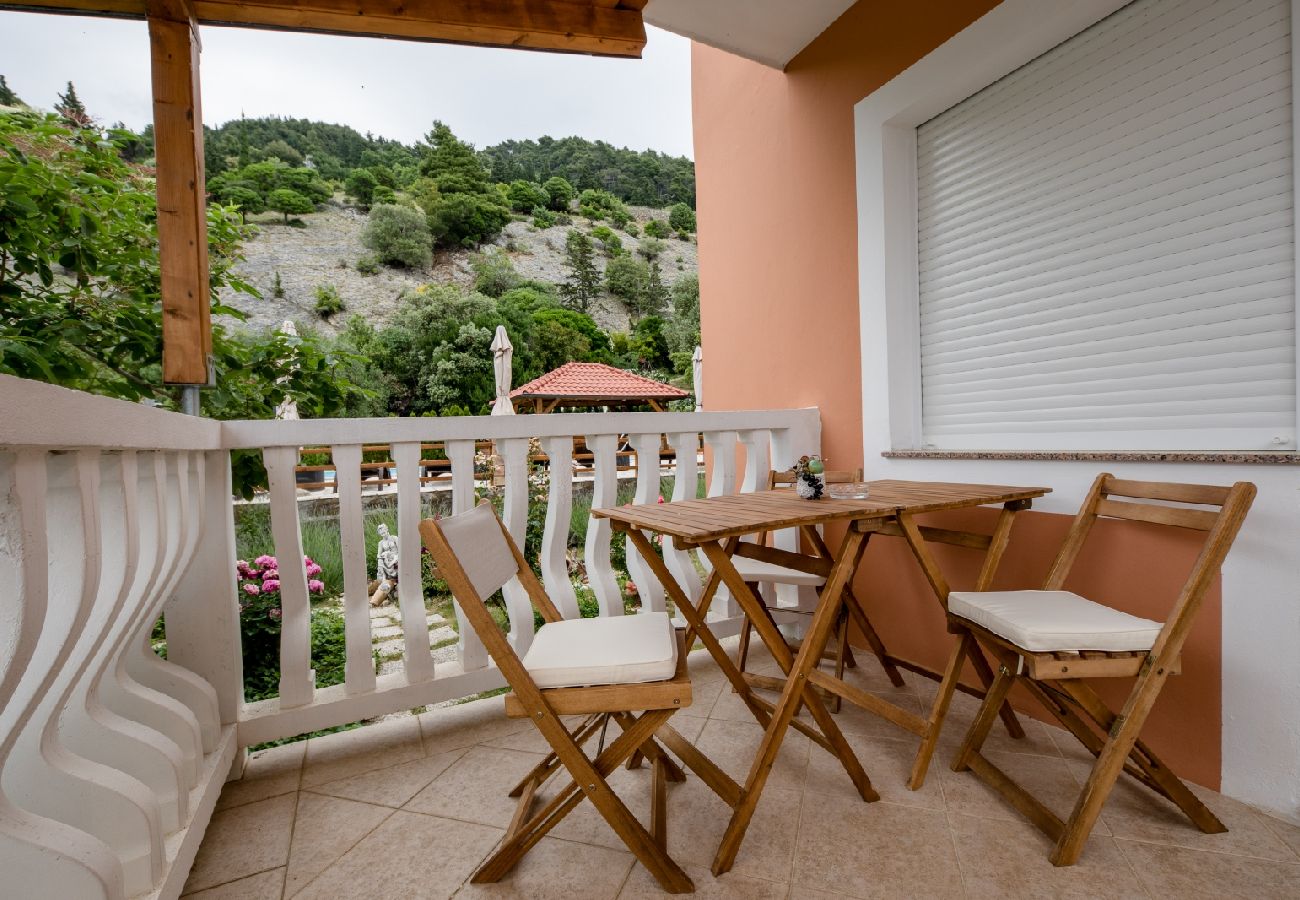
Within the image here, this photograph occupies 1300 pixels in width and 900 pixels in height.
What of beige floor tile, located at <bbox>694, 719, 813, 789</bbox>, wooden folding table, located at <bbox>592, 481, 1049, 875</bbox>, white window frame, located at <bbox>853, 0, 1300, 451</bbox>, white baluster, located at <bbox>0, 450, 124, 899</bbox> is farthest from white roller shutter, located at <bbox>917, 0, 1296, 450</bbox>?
white baluster, located at <bbox>0, 450, 124, 899</bbox>

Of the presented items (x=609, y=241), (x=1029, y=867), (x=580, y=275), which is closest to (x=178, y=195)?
(x=1029, y=867)

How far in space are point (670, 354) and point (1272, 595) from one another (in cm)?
3062

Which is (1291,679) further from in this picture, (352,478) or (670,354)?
(670,354)

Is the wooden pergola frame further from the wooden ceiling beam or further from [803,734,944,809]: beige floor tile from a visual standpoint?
[803,734,944,809]: beige floor tile

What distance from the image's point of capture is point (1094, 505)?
2.00 m

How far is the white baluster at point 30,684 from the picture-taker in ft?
2.82

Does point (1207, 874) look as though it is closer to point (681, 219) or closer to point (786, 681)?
point (786, 681)

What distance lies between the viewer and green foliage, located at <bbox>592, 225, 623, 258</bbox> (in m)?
37.5

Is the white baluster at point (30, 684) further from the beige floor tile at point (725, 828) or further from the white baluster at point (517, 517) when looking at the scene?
the white baluster at point (517, 517)

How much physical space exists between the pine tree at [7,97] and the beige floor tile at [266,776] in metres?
2.70

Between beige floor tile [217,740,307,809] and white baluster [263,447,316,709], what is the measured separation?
0.24 meters

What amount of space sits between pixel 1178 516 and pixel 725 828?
1.64m

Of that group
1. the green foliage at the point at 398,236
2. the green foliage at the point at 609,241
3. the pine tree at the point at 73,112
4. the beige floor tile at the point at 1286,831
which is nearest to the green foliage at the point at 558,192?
the green foliage at the point at 609,241

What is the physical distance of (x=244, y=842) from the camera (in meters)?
1.70
